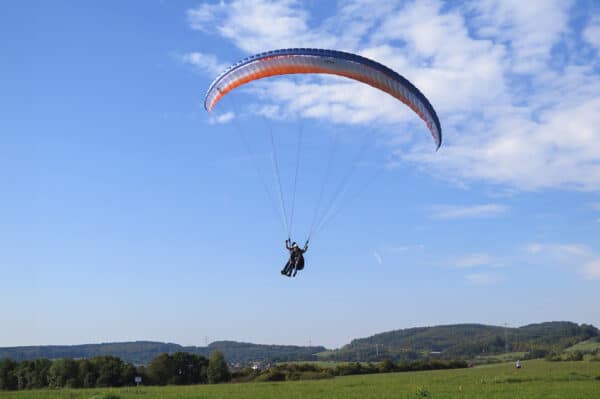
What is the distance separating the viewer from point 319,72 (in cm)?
1897

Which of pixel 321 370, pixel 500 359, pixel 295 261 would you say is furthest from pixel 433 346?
pixel 295 261

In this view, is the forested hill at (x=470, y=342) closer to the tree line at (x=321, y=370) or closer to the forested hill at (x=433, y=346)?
the forested hill at (x=433, y=346)

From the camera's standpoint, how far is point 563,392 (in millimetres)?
23500

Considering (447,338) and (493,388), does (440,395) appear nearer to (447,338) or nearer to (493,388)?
(493,388)

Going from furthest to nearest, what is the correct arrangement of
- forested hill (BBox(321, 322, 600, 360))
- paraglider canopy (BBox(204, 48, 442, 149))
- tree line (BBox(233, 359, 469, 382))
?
forested hill (BBox(321, 322, 600, 360)) → tree line (BBox(233, 359, 469, 382)) → paraglider canopy (BBox(204, 48, 442, 149))

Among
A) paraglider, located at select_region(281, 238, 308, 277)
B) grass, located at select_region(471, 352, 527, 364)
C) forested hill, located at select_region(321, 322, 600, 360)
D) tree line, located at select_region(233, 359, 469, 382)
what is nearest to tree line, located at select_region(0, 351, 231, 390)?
tree line, located at select_region(233, 359, 469, 382)

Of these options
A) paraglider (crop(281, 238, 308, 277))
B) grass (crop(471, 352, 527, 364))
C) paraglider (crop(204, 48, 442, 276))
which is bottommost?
grass (crop(471, 352, 527, 364))

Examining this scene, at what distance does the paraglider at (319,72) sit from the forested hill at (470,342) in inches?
3590

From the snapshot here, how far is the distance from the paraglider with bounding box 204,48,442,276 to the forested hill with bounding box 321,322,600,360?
91198 mm

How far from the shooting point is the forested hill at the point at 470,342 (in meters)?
127

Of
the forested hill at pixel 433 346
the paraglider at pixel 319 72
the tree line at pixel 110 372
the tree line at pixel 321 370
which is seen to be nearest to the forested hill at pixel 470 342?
the forested hill at pixel 433 346

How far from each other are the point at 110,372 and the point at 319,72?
40.9 m

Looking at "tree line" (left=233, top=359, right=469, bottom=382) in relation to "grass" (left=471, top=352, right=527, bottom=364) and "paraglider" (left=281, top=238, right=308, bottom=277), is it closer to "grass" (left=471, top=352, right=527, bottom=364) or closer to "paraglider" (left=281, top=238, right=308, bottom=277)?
"paraglider" (left=281, top=238, right=308, bottom=277)

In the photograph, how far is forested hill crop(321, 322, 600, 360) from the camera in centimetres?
12712
